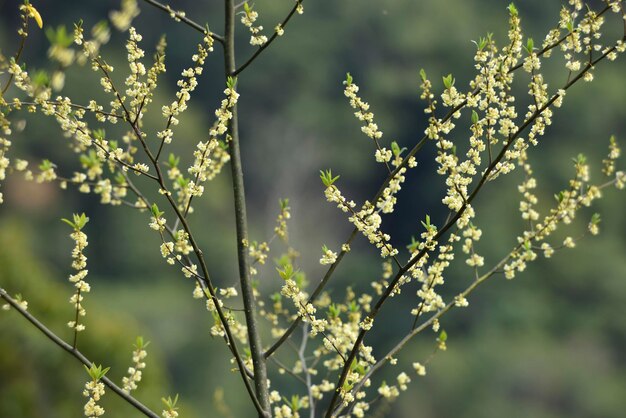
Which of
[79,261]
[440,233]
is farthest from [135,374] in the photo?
[440,233]

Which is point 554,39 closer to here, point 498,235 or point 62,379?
point 62,379

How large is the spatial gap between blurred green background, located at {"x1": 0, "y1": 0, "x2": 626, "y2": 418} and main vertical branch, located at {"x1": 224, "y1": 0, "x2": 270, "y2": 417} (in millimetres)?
17678

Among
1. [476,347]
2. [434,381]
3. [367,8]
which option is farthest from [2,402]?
[367,8]

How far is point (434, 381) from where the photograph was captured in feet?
73.5

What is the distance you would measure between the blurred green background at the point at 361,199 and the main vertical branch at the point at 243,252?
17678mm

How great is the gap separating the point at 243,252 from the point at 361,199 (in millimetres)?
26683

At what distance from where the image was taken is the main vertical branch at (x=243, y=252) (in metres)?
1.87

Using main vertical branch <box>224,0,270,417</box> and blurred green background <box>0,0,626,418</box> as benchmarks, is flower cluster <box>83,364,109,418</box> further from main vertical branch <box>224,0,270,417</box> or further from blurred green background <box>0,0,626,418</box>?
blurred green background <box>0,0,626,418</box>

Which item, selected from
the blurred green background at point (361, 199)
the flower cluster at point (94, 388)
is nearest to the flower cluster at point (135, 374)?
the flower cluster at point (94, 388)

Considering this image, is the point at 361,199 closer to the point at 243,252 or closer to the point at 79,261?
the point at 243,252

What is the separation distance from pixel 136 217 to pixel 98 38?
24.8 meters

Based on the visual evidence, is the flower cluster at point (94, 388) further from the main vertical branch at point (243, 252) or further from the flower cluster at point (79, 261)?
the main vertical branch at point (243, 252)

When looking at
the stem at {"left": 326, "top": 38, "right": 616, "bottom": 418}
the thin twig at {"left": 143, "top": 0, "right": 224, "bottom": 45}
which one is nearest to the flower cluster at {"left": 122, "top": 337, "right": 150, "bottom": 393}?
the stem at {"left": 326, "top": 38, "right": 616, "bottom": 418}

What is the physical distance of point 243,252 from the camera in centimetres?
193
